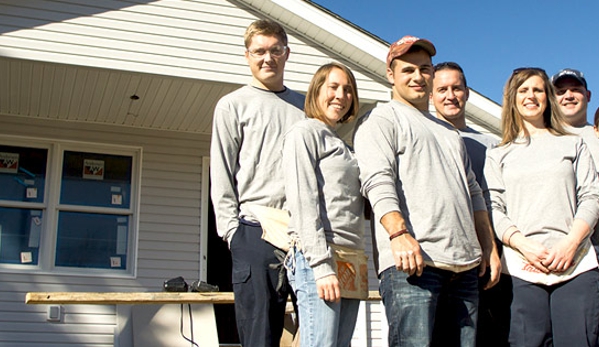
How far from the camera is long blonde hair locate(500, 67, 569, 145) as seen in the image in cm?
327

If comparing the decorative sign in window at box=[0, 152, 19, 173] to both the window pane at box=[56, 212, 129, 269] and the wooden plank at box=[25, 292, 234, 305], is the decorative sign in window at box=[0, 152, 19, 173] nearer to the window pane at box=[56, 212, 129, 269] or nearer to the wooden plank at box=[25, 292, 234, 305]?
the window pane at box=[56, 212, 129, 269]

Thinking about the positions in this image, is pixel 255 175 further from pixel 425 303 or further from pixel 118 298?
pixel 118 298

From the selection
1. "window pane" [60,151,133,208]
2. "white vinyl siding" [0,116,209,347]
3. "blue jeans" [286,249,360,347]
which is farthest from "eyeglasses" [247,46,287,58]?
"window pane" [60,151,133,208]

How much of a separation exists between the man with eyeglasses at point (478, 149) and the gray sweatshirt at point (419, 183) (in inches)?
16.6

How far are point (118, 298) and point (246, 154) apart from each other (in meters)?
2.30

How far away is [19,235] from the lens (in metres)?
7.47

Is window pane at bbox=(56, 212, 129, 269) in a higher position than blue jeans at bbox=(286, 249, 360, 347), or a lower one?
higher

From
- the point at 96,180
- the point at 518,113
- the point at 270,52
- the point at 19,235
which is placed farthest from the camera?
the point at 96,180

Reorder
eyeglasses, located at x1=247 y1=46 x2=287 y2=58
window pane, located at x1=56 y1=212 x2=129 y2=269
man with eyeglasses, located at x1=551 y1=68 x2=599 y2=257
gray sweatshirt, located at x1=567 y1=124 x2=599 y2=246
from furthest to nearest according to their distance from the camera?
window pane, located at x1=56 y1=212 x2=129 y2=269 < man with eyeglasses, located at x1=551 y1=68 x2=599 y2=257 < gray sweatshirt, located at x1=567 y1=124 x2=599 y2=246 < eyeglasses, located at x1=247 y1=46 x2=287 y2=58

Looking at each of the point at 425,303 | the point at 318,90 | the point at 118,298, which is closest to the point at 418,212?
the point at 425,303

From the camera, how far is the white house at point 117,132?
259 inches

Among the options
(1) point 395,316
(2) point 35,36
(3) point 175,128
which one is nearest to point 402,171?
(1) point 395,316

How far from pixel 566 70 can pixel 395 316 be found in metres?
1.98

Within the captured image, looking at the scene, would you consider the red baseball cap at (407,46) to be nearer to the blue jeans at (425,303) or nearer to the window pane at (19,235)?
the blue jeans at (425,303)
